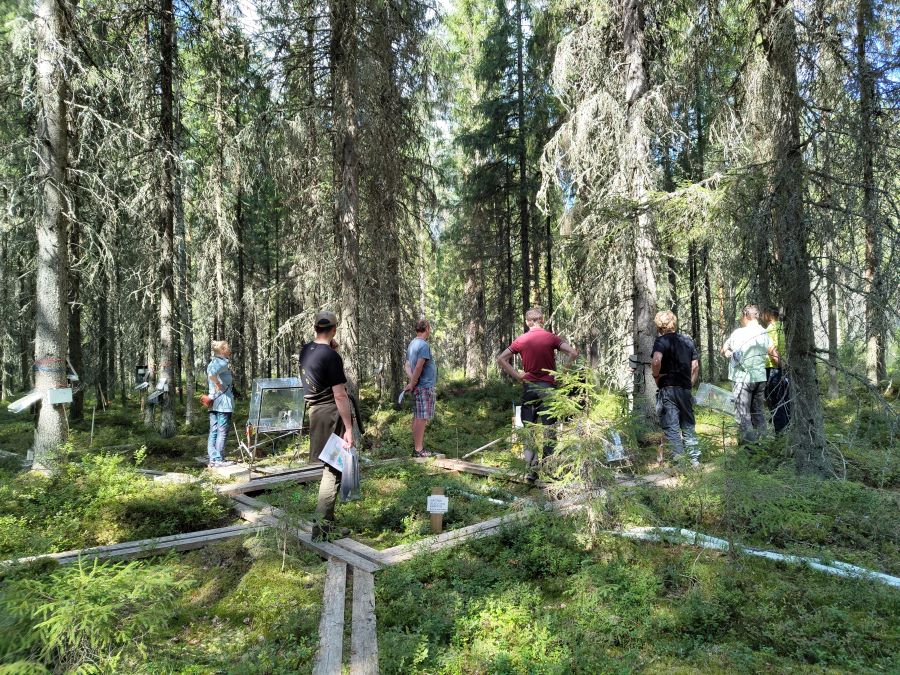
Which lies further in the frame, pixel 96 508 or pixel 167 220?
pixel 167 220

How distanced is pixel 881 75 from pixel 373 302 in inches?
318

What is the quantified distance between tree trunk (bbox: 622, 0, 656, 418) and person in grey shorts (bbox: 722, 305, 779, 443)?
1.06 m

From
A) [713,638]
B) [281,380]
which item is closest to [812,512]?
[713,638]

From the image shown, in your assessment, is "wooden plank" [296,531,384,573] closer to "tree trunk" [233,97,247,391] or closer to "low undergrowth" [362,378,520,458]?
"low undergrowth" [362,378,520,458]

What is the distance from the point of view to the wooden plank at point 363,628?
9.20 feet

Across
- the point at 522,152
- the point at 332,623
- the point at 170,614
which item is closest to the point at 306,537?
the point at 332,623

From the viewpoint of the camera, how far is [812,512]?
4805 millimetres

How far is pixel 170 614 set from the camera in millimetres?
2154

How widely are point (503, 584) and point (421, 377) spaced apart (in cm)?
425

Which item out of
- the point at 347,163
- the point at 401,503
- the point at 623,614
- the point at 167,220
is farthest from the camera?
the point at 167,220

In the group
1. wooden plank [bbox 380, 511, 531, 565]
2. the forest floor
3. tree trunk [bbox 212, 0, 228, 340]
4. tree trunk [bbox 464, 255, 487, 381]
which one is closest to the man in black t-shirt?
the forest floor

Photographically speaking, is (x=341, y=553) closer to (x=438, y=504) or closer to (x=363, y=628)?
(x=438, y=504)

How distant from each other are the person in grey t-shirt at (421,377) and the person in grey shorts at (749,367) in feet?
13.6

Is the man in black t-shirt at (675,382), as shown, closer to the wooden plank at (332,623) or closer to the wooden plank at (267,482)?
the wooden plank at (332,623)
